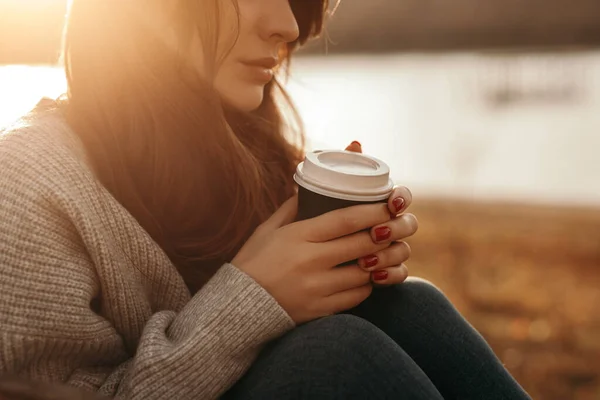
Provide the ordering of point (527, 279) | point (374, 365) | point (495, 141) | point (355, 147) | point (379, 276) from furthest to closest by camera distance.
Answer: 1. point (495, 141)
2. point (527, 279)
3. point (355, 147)
4. point (379, 276)
5. point (374, 365)

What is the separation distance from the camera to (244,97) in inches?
36.1

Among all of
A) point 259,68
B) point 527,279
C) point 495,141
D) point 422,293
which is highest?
point 259,68

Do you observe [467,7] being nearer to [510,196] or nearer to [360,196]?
[510,196]

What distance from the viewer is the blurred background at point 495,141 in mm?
2432

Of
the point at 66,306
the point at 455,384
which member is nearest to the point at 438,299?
the point at 455,384

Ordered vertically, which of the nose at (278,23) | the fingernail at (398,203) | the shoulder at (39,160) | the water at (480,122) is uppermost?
the nose at (278,23)

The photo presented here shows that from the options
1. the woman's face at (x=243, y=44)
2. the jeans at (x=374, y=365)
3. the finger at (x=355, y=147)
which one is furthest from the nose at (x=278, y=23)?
the jeans at (x=374, y=365)

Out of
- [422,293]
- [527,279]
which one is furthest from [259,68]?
[527,279]

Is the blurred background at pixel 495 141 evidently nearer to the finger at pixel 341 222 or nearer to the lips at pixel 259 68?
the lips at pixel 259 68

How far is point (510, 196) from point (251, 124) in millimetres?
2590

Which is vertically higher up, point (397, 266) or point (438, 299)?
point (397, 266)

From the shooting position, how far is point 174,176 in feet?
2.71

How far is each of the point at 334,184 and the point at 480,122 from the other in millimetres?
3006

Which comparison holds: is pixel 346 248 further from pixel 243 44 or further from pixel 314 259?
pixel 243 44
